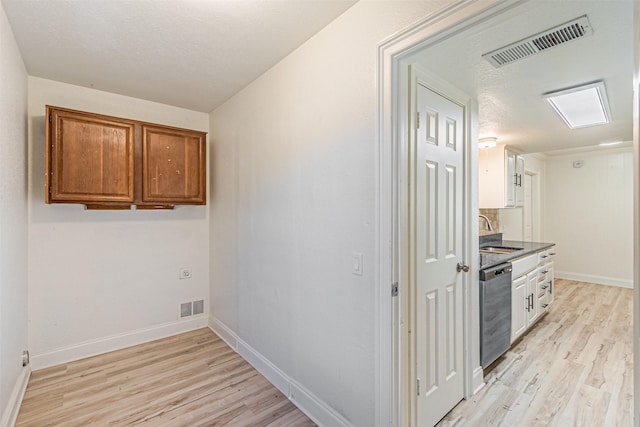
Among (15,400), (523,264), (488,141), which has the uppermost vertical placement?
(488,141)

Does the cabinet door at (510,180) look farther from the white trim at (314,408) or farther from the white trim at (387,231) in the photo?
the white trim at (314,408)

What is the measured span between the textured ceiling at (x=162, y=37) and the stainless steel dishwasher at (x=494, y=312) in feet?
6.93

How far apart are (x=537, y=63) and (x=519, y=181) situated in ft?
9.87

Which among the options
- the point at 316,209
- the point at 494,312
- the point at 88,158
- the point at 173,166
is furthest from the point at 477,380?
the point at 88,158

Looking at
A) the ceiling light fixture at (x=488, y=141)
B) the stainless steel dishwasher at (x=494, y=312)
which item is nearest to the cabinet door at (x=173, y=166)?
the stainless steel dishwasher at (x=494, y=312)

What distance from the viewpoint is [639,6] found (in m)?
0.73

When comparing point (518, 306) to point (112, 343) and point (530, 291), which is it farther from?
point (112, 343)

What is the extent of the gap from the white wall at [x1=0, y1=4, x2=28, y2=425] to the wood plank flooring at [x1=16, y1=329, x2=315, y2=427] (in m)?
0.22

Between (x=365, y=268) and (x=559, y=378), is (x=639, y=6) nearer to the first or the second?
(x=365, y=268)

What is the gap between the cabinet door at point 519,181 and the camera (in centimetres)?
430

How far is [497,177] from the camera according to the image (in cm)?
399

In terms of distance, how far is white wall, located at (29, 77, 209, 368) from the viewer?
2.49 meters

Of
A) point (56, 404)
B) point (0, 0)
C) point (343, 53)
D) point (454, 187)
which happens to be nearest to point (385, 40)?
point (343, 53)

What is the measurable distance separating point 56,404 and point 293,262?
1.87m
